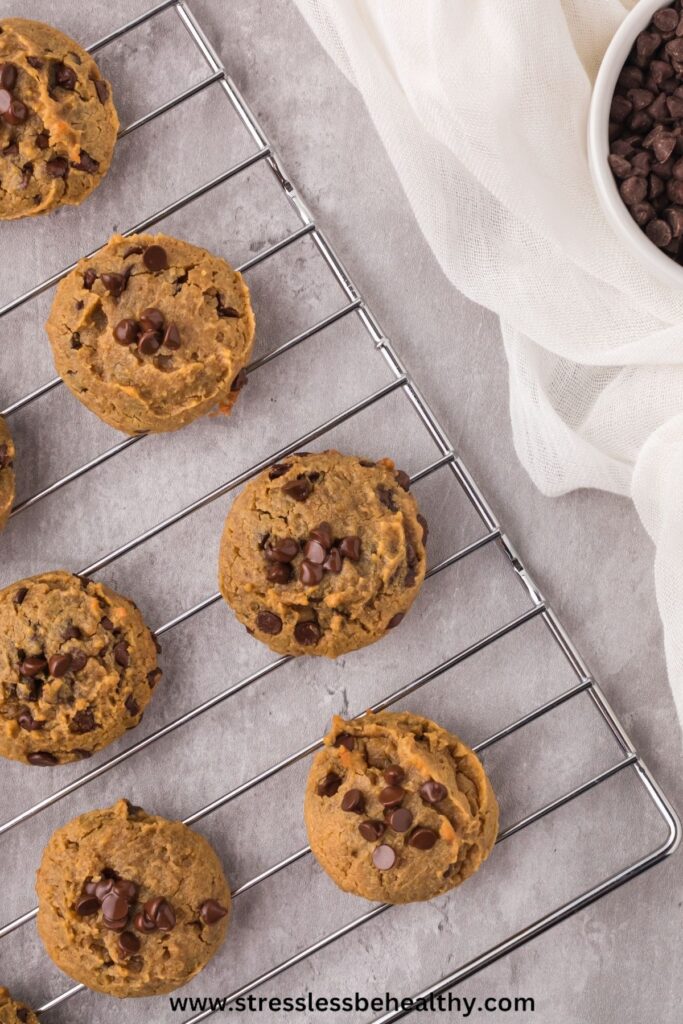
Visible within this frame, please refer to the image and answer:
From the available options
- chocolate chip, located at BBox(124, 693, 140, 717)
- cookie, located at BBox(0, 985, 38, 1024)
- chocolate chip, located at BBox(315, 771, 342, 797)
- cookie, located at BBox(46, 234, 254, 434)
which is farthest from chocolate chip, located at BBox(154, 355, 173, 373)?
cookie, located at BBox(0, 985, 38, 1024)

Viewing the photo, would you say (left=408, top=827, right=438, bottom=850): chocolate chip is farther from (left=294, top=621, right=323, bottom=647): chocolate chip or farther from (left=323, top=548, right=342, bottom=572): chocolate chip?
(left=323, top=548, right=342, bottom=572): chocolate chip

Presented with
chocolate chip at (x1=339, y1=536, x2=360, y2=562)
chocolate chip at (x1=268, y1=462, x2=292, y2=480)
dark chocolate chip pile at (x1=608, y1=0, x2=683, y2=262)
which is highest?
dark chocolate chip pile at (x1=608, y1=0, x2=683, y2=262)

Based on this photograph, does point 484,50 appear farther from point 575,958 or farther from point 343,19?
point 575,958

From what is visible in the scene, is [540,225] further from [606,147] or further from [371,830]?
Result: [371,830]

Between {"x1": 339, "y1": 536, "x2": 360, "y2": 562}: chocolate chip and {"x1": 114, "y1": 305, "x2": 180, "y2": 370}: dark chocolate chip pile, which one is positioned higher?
{"x1": 114, "y1": 305, "x2": 180, "y2": 370}: dark chocolate chip pile

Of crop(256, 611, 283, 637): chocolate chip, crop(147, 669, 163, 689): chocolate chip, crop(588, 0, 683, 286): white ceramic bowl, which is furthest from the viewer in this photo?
crop(147, 669, 163, 689): chocolate chip

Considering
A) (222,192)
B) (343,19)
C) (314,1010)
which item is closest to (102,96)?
(222,192)

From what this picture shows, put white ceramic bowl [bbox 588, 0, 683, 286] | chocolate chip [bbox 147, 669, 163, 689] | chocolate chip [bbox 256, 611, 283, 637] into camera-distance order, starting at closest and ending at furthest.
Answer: white ceramic bowl [bbox 588, 0, 683, 286]
chocolate chip [bbox 256, 611, 283, 637]
chocolate chip [bbox 147, 669, 163, 689]
